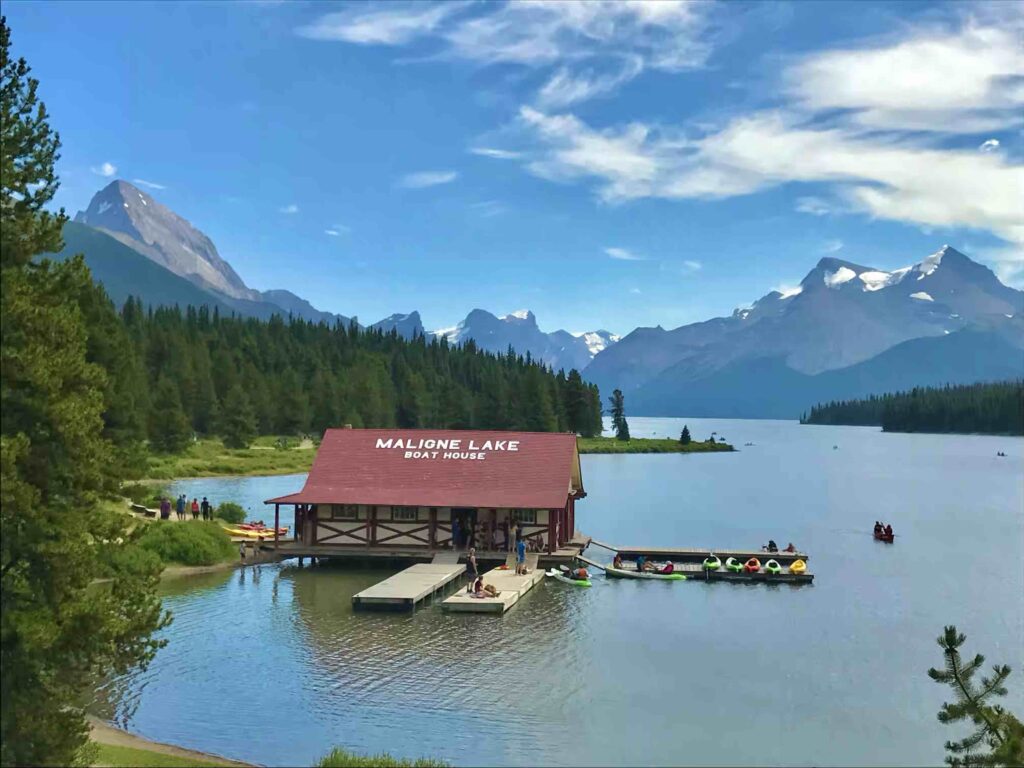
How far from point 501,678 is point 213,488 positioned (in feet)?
235

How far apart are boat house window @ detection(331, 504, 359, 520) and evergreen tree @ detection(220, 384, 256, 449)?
82512 mm

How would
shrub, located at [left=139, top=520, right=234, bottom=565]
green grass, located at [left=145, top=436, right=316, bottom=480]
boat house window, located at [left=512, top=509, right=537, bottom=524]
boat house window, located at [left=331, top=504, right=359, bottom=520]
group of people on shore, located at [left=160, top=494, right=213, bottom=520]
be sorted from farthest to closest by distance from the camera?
1. green grass, located at [left=145, top=436, right=316, bottom=480]
2. group of people on shore, located at [left=160, top=494, right=213, bottom=520]
3. boat house window, located at [left=331, top=504, right=359, bottom=520]
4. boat house window, located at [left=512, top=509, right=537, bottom=524]
5. shrub, located at [left=139, top=520, right=234, bottom=565]

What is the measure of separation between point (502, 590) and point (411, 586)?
433 centimetres

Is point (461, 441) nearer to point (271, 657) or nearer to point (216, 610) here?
point (216, 610)

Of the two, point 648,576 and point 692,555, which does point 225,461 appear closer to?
point 692,555

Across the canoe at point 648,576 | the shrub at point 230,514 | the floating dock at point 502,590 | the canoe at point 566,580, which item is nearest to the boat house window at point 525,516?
the floating dock at point 502,590

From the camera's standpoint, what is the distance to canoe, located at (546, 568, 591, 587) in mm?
49344

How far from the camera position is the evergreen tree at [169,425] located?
112 m

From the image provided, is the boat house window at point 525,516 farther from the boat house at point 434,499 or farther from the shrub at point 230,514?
the shrub at point 230,514

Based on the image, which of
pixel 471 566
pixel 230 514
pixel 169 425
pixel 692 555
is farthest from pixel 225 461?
pixel 692 555

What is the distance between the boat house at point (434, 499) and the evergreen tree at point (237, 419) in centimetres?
8103

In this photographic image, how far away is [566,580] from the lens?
164ft

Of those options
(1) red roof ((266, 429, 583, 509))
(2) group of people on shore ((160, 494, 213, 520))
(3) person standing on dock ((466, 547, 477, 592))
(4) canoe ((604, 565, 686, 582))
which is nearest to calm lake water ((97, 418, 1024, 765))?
(4) canoe ((604, 565, 686, 582))

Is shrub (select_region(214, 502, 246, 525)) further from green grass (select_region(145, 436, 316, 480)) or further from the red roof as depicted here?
green grass (select_region(145, 436, 316, 480))
